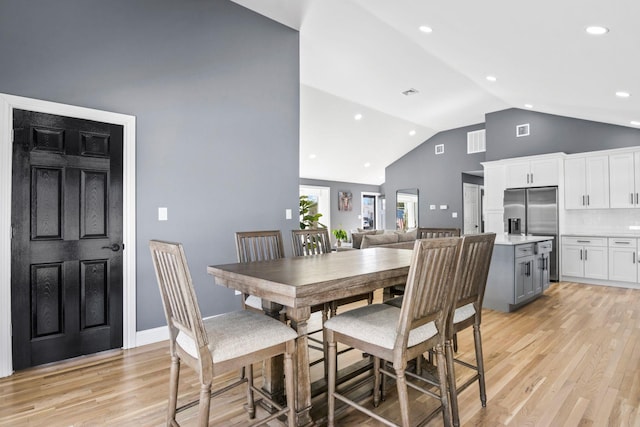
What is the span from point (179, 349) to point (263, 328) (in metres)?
0.41

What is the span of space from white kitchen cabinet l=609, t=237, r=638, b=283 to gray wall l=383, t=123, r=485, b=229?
3694 millimetres

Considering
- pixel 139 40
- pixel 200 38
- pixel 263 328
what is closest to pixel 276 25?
pixel 200 38

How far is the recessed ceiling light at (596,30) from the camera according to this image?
2721mm

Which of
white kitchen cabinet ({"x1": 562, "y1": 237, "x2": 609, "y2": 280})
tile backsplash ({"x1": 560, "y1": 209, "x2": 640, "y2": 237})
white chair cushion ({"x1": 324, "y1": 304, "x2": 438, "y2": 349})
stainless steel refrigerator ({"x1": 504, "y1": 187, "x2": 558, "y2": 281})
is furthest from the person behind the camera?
stainless steel refrigerator ({"x1": 504, "y1": 187, "x2": 558, "y2": 281})

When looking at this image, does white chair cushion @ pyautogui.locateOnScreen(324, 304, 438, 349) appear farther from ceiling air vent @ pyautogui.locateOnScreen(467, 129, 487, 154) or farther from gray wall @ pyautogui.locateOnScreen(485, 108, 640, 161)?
ceiling air vent @ pyautogui.locateOnScreen(467, 129, 487, 154)

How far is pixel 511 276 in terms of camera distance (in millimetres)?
4141

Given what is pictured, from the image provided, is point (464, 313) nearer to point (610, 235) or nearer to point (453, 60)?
point (453, 60)

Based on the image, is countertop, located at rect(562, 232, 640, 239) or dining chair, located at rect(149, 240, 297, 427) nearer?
dining chair, located at rect(149, 240, 297, 427)

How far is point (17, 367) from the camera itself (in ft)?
8.45

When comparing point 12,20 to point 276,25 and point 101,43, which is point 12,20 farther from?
point 276,25

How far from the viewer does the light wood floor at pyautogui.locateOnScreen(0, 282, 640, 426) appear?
6.49ft

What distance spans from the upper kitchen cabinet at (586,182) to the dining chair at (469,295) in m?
5.25

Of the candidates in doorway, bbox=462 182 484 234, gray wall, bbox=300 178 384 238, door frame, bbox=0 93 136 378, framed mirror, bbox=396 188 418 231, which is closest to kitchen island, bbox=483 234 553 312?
door frame, bbox=0 93 136 378

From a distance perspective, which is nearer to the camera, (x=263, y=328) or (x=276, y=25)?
(x=263, y=328)
